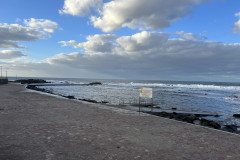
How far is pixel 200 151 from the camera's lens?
5.38 m

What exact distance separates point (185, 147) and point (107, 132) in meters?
2.98

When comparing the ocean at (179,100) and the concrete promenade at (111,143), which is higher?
the concrete promenade at (111,143)

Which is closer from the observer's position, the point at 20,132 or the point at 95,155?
the point at 95,155

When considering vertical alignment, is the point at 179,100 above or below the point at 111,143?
below

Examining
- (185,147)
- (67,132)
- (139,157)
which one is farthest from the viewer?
(67,132)

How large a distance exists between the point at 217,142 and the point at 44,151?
5.78 meters

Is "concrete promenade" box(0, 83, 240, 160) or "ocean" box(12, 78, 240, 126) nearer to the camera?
"concrete promenade" box(0, 83, 240, 160)

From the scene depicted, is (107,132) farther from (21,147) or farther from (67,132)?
(21,147)

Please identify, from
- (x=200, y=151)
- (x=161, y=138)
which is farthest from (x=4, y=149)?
(x=200, y=151)

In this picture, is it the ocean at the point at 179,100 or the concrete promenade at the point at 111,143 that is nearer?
the concrete promenade at the point at 111,143

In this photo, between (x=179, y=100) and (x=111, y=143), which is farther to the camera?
(x=179, y=100)

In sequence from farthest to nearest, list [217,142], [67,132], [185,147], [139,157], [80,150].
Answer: [67,132] → [217,142] → [185,147] → [80,150] → [139,157]

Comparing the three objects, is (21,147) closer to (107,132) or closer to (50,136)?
(50,136)

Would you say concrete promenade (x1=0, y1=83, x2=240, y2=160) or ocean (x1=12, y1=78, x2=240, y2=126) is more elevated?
concrete promenade (x1=0, y1=83, x2=240, y2=160)
